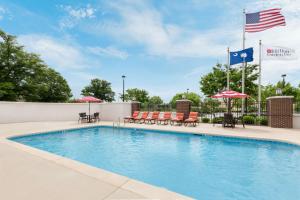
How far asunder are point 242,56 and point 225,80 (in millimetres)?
4775

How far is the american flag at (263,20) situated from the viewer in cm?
1283

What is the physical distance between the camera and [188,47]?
55.7 feet

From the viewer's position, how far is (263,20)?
43.6ft

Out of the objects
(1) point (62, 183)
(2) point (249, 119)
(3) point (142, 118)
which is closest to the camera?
(1) point (62, 183)

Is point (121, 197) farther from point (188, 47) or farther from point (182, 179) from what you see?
point (188, 47)

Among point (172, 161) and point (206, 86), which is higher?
point (206, 86)

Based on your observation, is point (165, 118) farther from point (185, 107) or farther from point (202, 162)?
point (202, 162)

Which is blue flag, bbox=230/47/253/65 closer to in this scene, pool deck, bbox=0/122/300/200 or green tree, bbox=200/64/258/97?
green tree, bbox=200/64/258/97

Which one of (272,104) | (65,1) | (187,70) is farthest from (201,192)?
(187,70)

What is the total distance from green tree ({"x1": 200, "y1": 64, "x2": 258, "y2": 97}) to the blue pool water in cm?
1086

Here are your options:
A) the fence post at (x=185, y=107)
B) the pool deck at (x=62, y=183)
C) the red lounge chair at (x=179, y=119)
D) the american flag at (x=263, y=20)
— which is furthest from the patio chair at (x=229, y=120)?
the pool deck at (x=62, y=183)

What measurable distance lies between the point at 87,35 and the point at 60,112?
7748 mm

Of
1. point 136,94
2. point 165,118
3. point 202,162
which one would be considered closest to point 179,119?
point 165,118

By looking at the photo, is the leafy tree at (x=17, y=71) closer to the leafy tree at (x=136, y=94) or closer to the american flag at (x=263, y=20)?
the american flag at (x=263, y=20)
